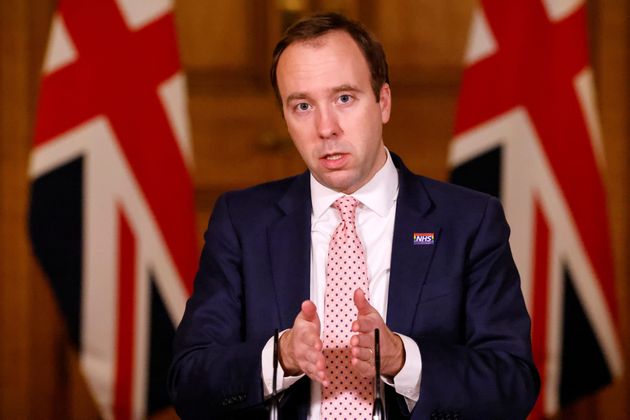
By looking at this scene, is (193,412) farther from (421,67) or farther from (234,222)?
(421,67)

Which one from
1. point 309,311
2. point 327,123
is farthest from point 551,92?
point 309,311

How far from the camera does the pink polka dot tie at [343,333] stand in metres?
1.81

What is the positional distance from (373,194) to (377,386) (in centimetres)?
57

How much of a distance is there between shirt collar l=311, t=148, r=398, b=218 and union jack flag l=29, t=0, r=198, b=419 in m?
1.52

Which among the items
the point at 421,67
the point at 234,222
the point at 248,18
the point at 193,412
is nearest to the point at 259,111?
the point at 248,18

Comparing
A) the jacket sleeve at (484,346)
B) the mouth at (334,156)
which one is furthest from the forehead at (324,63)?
→ the jacket sleeve at (484,346)

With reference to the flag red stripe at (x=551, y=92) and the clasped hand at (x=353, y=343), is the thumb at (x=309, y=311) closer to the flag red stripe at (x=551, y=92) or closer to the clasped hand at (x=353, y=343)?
the clasped hand at (x=353, y=343)

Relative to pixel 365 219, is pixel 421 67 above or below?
above

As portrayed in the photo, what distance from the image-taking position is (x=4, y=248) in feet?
11.6

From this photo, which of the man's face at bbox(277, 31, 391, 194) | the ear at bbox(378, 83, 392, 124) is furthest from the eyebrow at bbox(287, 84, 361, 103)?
the ear at bbox(378, 83, 392, 124)

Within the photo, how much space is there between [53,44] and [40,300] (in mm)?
867

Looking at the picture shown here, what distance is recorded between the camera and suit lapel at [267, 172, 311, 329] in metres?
1.88

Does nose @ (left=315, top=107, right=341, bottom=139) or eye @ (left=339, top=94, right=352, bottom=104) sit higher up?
eye @ (left=339, top=94, right=352, bottom=104)

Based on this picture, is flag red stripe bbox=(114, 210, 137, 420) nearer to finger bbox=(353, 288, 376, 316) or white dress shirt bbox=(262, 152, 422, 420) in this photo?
white dress shirt bbox=(262, 152, 422, 420)
